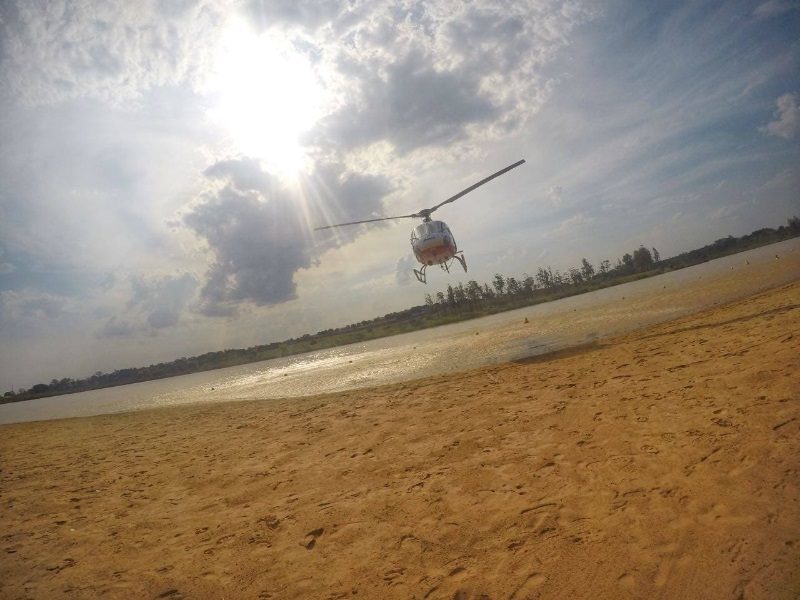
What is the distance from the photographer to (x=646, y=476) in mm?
6285

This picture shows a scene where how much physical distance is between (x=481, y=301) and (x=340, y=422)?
144665 millimetres

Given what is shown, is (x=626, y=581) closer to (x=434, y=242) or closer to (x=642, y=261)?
(x=434, y=242)

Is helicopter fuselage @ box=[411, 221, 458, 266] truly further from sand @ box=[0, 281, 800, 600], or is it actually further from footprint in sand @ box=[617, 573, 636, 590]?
footprint in sand @ box=[617, 573, 636, 590]

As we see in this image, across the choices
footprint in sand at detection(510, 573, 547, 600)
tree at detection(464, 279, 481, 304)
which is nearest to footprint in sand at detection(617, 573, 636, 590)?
footprint in sand at detection(510, 573, 547, 600)

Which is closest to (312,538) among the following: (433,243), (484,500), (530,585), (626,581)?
(484,500)

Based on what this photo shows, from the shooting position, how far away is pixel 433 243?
31.0m

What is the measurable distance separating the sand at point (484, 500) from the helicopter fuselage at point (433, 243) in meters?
18.6

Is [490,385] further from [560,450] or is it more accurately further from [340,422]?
[560,450]

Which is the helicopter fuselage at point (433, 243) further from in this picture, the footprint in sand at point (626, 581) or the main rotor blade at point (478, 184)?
the footprint in sand at point (626, 581)

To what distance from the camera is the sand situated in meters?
4.72

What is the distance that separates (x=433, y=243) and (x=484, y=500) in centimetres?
2565

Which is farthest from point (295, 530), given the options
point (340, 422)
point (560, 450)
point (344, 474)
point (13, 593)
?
point (340, 422)

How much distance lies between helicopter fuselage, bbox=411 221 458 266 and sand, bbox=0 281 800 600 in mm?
18630

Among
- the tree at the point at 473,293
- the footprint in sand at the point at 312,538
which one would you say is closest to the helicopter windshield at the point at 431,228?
the footprint in sand at the point at 312,538
